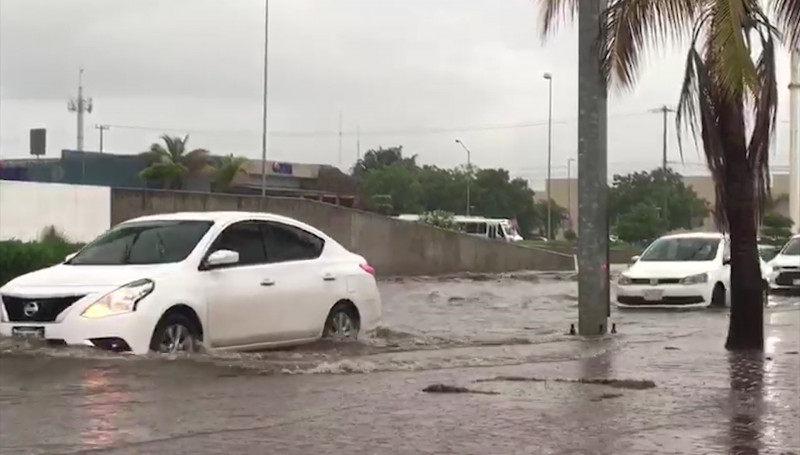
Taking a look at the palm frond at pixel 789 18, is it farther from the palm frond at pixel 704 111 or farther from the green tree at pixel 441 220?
the green tree at pixel 441 220

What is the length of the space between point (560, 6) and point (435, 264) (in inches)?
1010

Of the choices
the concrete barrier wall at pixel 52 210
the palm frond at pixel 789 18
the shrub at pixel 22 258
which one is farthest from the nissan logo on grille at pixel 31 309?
the concrete barrier wall at pixel 52 210

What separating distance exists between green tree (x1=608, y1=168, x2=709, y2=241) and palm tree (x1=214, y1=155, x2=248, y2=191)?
2374 centimetres

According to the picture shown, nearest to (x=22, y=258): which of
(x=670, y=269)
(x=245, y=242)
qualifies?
(x=245, y=242)

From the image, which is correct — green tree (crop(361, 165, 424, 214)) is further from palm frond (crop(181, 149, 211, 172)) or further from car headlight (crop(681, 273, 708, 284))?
car headlight (crop(681, 273, 708, 284))

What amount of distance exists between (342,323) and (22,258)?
29.6 feet

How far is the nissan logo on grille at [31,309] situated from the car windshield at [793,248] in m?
22.1

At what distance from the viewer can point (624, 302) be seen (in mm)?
21578

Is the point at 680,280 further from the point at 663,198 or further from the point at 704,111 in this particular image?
the point at 663,198

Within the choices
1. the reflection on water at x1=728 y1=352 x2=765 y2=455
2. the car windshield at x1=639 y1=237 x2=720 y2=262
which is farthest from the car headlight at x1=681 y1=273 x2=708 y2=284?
the reflection on water at x1=728 y1=352 x2=765 y2=455

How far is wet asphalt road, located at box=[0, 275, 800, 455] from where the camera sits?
7102 millimetres

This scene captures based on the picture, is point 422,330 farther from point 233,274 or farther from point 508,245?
point 508,245

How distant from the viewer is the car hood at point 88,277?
1037 cm

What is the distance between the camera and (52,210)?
1101 inches
